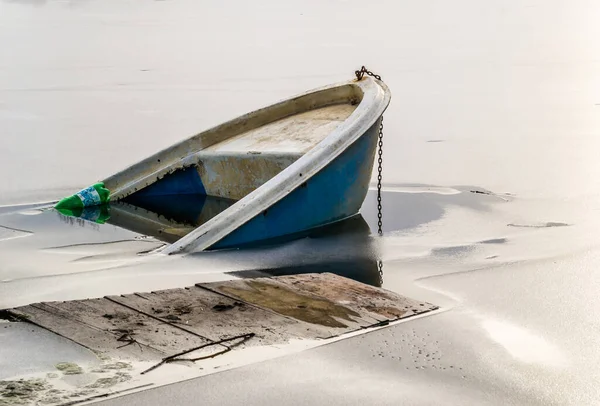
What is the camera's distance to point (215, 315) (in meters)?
5.22

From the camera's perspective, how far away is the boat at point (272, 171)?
7.06m

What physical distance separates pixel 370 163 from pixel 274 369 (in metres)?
3.81

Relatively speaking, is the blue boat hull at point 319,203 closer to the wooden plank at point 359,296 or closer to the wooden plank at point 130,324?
the wooden plank at point 359,296

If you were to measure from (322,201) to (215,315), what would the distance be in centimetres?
259

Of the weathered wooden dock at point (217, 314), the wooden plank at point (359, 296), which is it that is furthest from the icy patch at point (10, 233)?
the wooden plank at point (359, 296)

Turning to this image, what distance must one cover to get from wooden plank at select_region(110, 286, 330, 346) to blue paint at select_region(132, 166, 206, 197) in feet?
11.6

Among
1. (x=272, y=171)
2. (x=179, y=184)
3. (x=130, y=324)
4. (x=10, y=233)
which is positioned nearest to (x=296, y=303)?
(x=130, y=324)

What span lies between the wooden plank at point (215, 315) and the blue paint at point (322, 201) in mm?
1368

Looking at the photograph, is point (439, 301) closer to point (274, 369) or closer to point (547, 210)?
point (274, 369)

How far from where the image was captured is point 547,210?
27.6 feet

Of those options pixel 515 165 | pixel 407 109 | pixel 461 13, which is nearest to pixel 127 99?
pixel 407 109

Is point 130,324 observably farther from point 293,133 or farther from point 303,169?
point 293,133

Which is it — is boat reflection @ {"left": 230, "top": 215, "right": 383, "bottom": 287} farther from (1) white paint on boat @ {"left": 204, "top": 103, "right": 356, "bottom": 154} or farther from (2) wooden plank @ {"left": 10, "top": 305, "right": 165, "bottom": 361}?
(2) wooden plank @ {"left": 10, "top": 305, "right": 165, "bottom": 361}

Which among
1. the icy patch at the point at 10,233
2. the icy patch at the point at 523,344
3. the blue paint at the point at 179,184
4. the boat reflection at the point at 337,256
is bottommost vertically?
the icy patch at the point at 523,344
